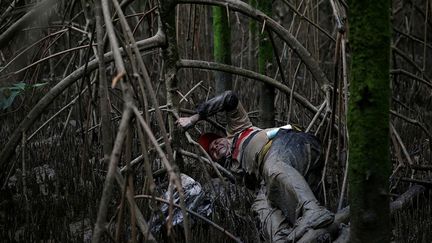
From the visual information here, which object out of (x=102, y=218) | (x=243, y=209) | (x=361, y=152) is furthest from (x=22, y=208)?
(x=361, y=152)

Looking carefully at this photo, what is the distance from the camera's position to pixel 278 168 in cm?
311

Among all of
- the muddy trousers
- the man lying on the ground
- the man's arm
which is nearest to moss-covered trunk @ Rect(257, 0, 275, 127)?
the man lying on the ground

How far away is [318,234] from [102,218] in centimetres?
122

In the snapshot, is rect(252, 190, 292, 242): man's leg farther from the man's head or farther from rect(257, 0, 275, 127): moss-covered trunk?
rect(257, 0, 275, 127): moss-covered trunk

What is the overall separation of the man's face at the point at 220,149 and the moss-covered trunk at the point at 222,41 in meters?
0.75

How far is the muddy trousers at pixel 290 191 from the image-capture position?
2732mm

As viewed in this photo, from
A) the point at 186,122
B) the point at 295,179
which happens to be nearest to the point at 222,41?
the point at 186,122

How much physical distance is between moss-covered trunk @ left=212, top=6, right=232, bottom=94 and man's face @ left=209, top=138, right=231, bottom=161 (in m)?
0.75

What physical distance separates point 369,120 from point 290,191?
3.90 ft

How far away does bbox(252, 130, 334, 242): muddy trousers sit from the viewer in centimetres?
273

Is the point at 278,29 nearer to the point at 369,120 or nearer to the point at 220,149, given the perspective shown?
Result: the point at 220,149

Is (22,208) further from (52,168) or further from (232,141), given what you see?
(232,141)

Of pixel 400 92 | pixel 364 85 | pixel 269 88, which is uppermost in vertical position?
pixel 364 85

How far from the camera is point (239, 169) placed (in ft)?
11.7
